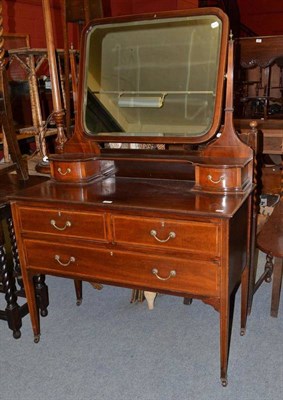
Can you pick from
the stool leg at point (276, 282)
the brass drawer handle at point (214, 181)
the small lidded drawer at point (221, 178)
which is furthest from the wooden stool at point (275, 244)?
the brass drawer handle at point (214, 181)

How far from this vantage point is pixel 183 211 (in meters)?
1.67

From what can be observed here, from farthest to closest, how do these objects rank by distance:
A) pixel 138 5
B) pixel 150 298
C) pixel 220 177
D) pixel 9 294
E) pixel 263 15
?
pixel 263 15
pixel 138 5
pixel 150 298
pixel 9 294
pixel 220 177

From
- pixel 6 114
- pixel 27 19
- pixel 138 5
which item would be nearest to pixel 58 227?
pixel 6 114

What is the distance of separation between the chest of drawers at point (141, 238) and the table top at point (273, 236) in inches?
7.6

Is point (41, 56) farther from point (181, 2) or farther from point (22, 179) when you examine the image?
point (181, 2)

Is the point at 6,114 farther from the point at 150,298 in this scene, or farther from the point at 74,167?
the point at 150,298

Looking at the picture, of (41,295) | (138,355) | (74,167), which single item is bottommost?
(138,355)

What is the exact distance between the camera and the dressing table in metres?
1.74

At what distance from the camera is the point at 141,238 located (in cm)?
179

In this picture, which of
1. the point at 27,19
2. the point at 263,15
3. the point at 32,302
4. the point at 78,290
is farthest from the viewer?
the point at 263,15

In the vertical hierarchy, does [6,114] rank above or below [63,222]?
above

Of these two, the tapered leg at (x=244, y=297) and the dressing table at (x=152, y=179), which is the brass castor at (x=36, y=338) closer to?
the dressing table at (x=152, y=179)

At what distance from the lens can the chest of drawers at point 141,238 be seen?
1.70 m

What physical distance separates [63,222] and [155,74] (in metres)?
0.89
